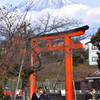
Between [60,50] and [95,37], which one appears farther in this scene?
[95,37]

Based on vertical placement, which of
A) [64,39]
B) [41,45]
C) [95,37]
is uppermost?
[95,37]

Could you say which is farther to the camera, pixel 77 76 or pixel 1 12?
pixel 77 76

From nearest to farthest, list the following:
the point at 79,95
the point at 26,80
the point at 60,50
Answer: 1. the point at 26,80
2. the point at 60,50
3. the point at 79,95

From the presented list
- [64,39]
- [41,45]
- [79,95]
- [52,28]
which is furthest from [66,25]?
[79,95]

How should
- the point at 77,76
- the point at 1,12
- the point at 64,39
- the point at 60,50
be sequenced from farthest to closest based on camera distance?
1. the point at 77,76
2. the point at 64,39
3. the point at 60,50
4. the point at 1,12

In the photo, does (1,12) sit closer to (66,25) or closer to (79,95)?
(66,25)

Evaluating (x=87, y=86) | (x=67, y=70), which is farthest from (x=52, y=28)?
(x=87, y=86)

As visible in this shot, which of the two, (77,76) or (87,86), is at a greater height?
(77,76)

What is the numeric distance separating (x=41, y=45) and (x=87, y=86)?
1400 centimetres

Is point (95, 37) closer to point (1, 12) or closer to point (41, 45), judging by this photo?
point (41, 45)

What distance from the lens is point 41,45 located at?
1409 centimetres

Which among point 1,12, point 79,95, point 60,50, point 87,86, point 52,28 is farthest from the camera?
point 87,86

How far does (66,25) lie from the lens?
40.9 feet

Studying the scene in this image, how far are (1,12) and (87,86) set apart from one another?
20.0 meters
